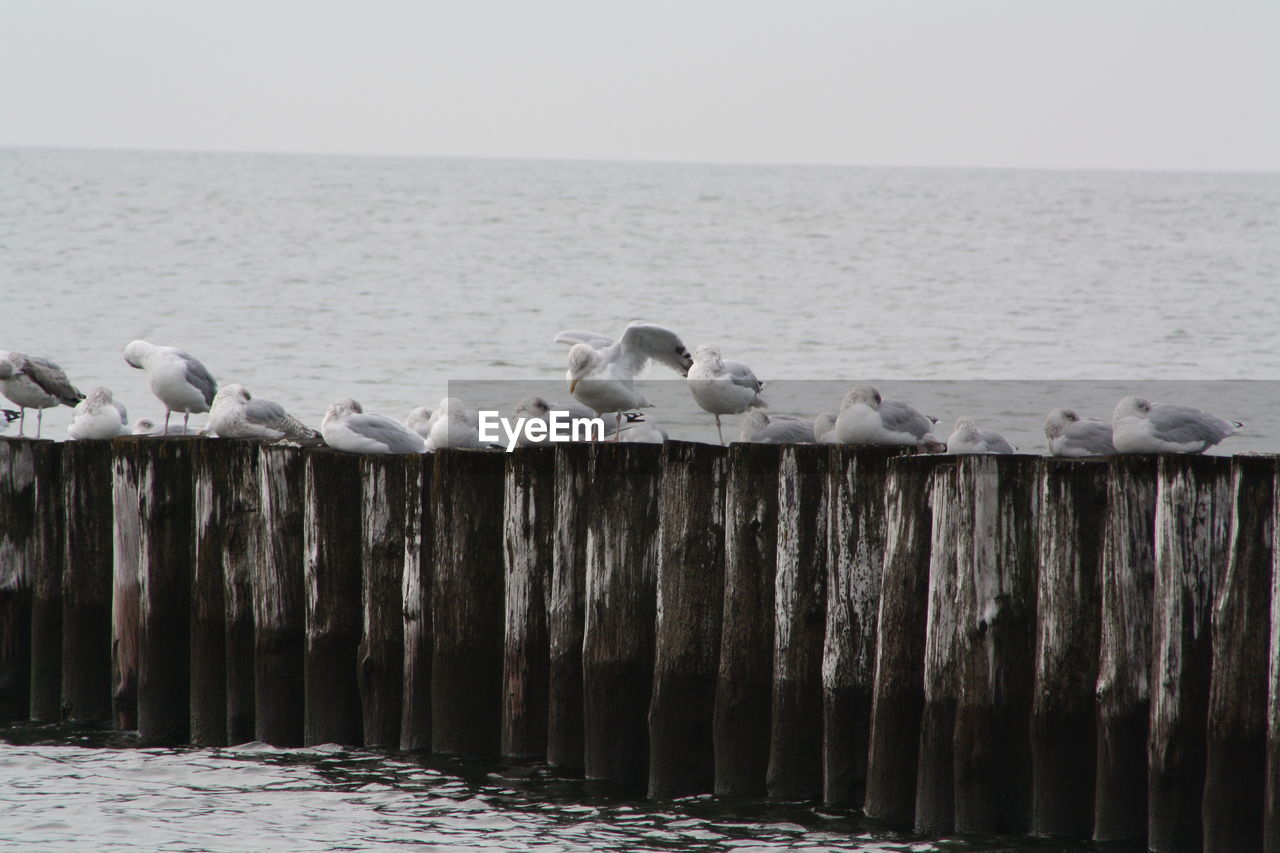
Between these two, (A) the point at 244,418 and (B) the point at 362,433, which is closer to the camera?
(B) the point at 362,433

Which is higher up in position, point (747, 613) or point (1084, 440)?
point (1084, 440)

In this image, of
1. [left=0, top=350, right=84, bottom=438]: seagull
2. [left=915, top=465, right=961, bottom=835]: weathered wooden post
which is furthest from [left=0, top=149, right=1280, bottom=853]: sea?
[left=0, top=350, right=84, bottom=438]: seagull

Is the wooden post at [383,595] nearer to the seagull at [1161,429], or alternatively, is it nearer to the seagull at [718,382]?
the seagull at [718,382]

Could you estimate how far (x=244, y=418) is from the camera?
11.0 meters

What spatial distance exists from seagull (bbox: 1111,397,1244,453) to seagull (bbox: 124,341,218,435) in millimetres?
6761

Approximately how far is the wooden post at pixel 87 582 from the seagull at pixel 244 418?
1.65 meters

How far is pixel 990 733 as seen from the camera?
657cm

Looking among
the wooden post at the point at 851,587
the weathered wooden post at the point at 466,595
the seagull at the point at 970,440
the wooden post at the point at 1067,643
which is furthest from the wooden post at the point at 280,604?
the seagull at the point at 970,440

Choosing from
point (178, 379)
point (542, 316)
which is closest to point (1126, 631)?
point (178, 379)

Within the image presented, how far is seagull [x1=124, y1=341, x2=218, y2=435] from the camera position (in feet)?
40.2

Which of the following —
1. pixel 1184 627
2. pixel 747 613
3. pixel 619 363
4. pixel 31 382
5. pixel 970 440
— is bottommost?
pixel 747 613

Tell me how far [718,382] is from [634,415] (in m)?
1.04

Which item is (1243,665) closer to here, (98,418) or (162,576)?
(162,576)

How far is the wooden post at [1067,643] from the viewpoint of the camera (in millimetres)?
6402
